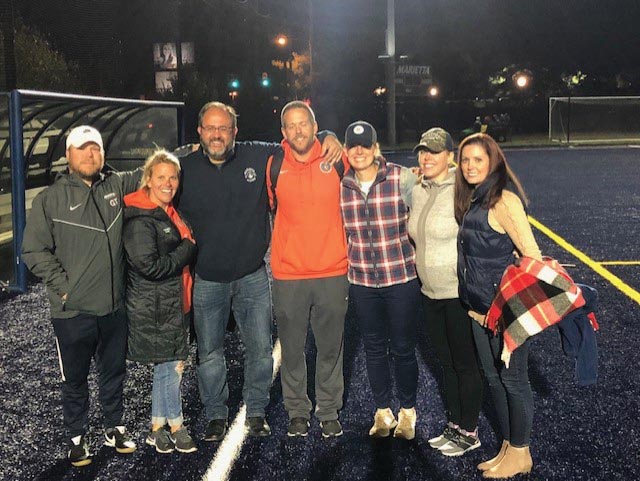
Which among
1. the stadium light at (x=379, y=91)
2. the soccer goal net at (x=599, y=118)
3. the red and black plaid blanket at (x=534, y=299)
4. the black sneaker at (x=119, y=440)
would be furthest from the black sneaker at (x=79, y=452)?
the stadium light at (x=379, y=91)

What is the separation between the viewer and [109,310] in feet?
12.8

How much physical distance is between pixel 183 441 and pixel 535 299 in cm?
223

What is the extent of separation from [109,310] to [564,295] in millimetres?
2458

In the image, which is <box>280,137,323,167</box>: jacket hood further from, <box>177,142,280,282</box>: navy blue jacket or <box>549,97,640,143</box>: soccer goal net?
<box>549,97,640,143</box>: soccer goal net

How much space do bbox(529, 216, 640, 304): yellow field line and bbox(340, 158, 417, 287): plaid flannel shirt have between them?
166 inches

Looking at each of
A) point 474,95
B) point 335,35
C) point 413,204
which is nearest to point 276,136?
point 474,95

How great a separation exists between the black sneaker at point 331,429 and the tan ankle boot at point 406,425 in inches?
13.9

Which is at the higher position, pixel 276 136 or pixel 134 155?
pixel 276 136

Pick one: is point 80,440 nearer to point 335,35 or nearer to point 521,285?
point 521,285

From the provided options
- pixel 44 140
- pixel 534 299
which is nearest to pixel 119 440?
pixel 534 299

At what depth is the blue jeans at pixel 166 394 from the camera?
4.07 m

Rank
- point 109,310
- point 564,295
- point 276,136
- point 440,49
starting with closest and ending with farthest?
point 564,295
point 109,310
point 276,136
point 440,49

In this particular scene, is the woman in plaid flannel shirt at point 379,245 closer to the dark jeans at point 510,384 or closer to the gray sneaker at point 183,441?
the dark jeans at point 510,384

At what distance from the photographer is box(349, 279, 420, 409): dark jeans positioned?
4.09 m
